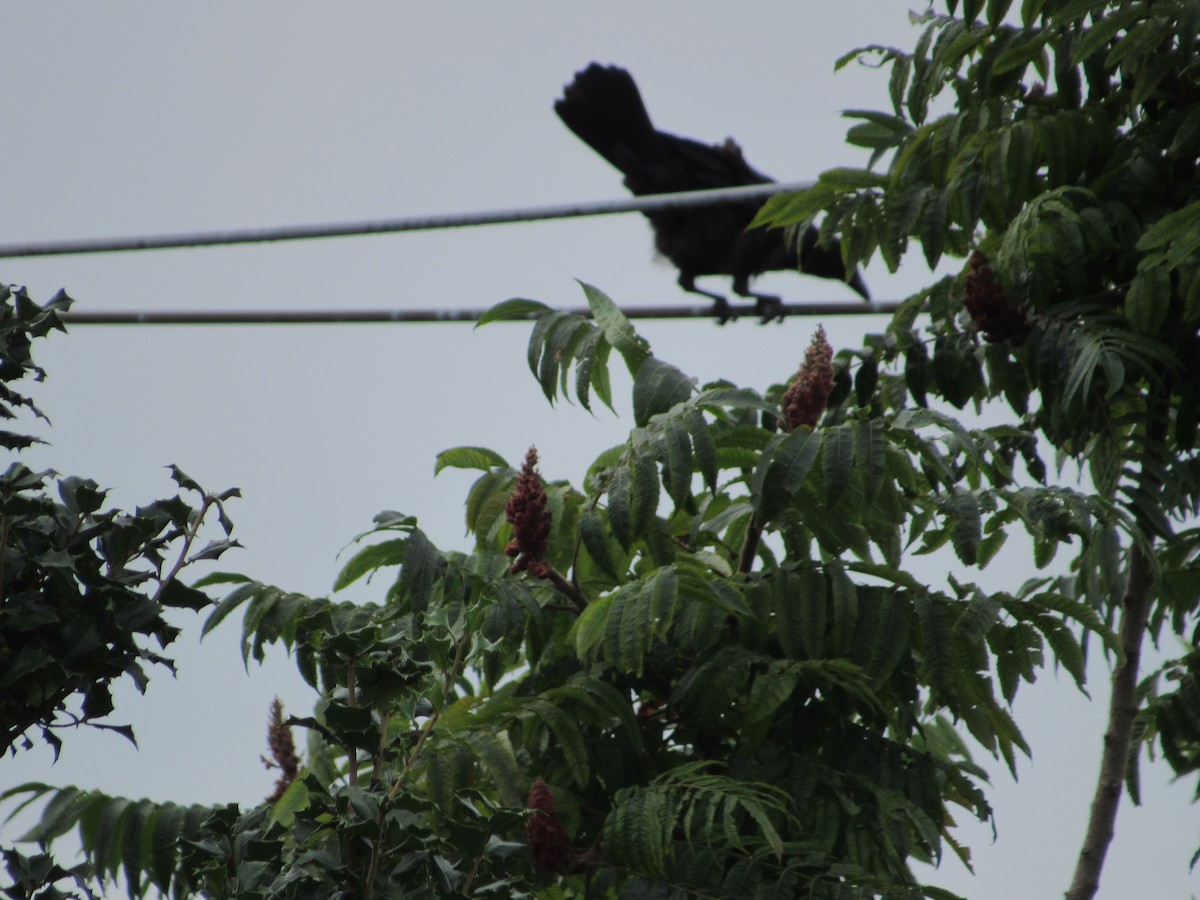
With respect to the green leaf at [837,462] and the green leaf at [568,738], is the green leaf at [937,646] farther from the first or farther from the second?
the green leaf at [568,738]

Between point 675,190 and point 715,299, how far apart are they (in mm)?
741

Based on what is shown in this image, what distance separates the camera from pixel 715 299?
6.10m

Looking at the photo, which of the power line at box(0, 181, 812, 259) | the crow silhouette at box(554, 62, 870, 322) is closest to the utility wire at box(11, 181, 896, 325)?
the power line at box(0, 181, 812, 259)

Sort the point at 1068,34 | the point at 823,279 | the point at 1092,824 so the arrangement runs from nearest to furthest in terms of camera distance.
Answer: the point at 1092,824 < the point at 1068,34 < the point at 823,279

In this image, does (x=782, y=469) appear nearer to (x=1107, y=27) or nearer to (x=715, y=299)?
(x=1107, y=27)

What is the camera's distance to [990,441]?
3.09m

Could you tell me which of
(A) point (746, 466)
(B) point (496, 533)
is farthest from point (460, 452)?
(A) point (746, 466)

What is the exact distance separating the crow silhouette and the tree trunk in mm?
2995

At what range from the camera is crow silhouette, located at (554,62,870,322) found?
6.21 meters

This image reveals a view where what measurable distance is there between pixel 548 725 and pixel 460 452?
707mm

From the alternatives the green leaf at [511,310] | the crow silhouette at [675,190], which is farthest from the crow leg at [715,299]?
the green leaf at [511,310]

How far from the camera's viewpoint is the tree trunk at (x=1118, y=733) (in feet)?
9.75

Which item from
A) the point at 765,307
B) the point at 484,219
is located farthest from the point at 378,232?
the point at 765,307

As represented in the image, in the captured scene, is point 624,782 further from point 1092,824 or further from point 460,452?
point 1092,824
